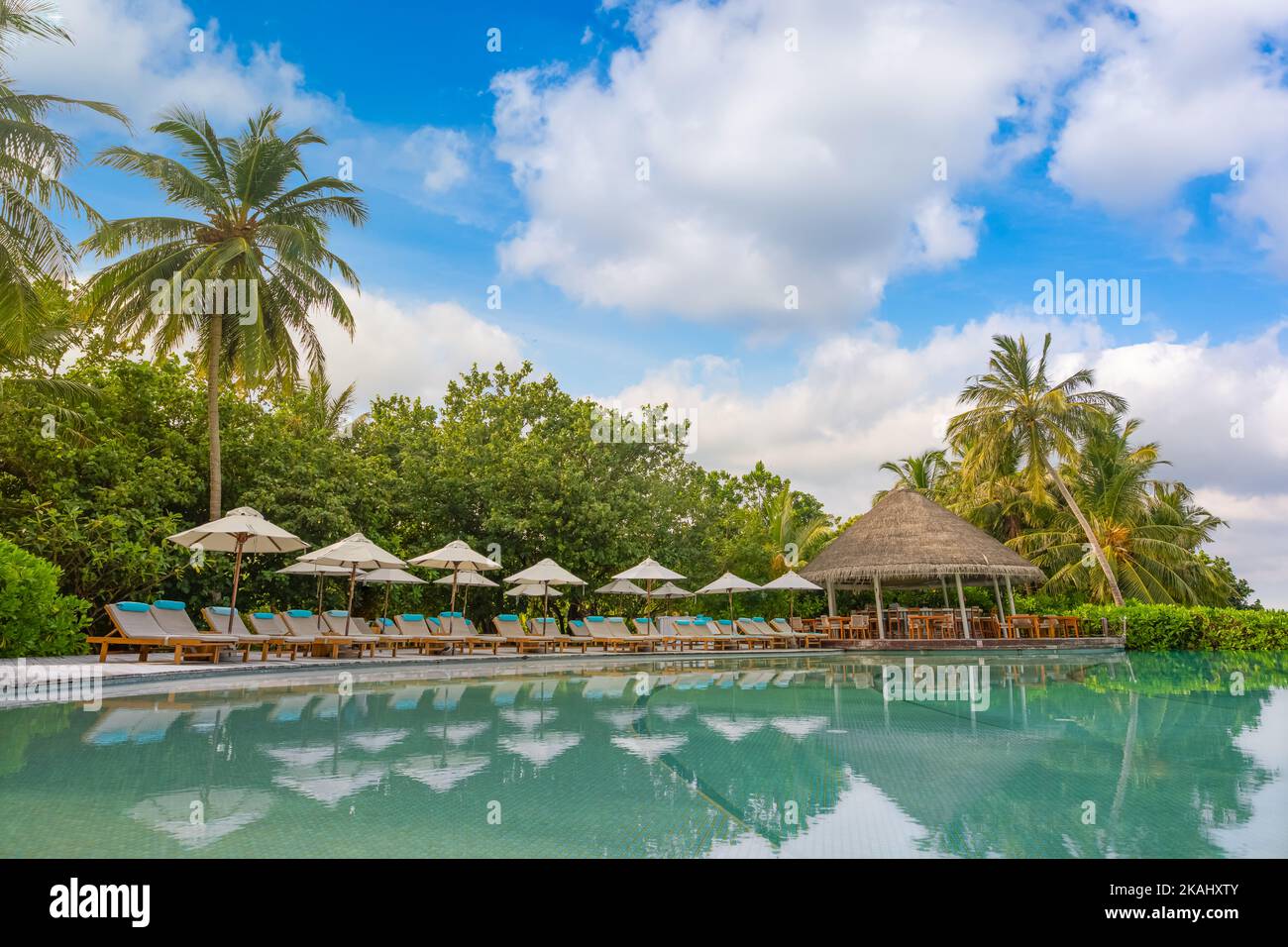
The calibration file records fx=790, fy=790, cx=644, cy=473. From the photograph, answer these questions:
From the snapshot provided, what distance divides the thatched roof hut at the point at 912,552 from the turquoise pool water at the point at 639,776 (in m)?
11.2

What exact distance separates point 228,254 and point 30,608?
7395 mm

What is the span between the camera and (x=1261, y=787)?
4.83m

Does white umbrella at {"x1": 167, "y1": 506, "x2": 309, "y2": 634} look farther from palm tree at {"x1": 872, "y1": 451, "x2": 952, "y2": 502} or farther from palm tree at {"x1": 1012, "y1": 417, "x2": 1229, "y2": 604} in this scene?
palm tree at {"x1": 872, "y1": 451, "x2": 952, "y2": 502}

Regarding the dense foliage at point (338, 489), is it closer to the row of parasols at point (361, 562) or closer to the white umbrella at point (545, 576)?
the row of parasols at point (361, 562)

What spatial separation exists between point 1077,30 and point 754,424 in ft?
33.6

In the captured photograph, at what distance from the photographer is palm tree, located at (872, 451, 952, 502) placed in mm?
30375

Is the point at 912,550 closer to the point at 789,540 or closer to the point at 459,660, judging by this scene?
A: the point at 789,540

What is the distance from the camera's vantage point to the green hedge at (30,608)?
9.69 meters

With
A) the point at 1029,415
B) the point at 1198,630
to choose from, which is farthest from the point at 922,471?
the point at 1198,630

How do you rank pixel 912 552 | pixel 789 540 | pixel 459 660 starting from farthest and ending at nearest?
pixel 789 540 → pixel 912 552 → pixel 459 660

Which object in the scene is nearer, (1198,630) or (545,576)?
(545,576)

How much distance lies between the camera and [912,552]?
2136 centimetres

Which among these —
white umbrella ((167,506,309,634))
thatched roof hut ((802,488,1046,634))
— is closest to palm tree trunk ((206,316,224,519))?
white umbrella ((167,506,309,634))

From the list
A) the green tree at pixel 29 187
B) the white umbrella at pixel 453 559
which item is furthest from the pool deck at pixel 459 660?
the green tree at pixel 29 187
